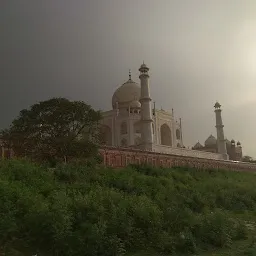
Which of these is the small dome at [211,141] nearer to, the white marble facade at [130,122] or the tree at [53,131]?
the white marble facade at [130,122]

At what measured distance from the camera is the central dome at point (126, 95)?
3622 centimetres

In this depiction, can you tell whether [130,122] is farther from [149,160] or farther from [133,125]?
[149,160]

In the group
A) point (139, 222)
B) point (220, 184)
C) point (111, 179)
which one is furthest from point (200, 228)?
point (220, 184)

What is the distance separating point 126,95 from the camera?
120ft

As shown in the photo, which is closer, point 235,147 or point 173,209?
point 173,209

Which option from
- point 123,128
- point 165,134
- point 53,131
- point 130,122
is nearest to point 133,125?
point 130,122

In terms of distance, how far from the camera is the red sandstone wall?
2052 centimetres

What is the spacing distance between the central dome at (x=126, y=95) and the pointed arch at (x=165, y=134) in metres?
4.13

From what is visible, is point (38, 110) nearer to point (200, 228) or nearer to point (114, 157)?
point (114, 157)

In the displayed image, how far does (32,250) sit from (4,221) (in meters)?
0.73

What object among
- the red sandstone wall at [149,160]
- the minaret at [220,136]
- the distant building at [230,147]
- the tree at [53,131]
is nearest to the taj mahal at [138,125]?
the minaret at [220,136]

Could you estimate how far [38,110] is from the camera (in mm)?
15719

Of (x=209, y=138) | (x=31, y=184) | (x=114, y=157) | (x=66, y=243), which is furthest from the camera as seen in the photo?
(x=209, y=138)

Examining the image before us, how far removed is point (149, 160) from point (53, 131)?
29.2 ft
